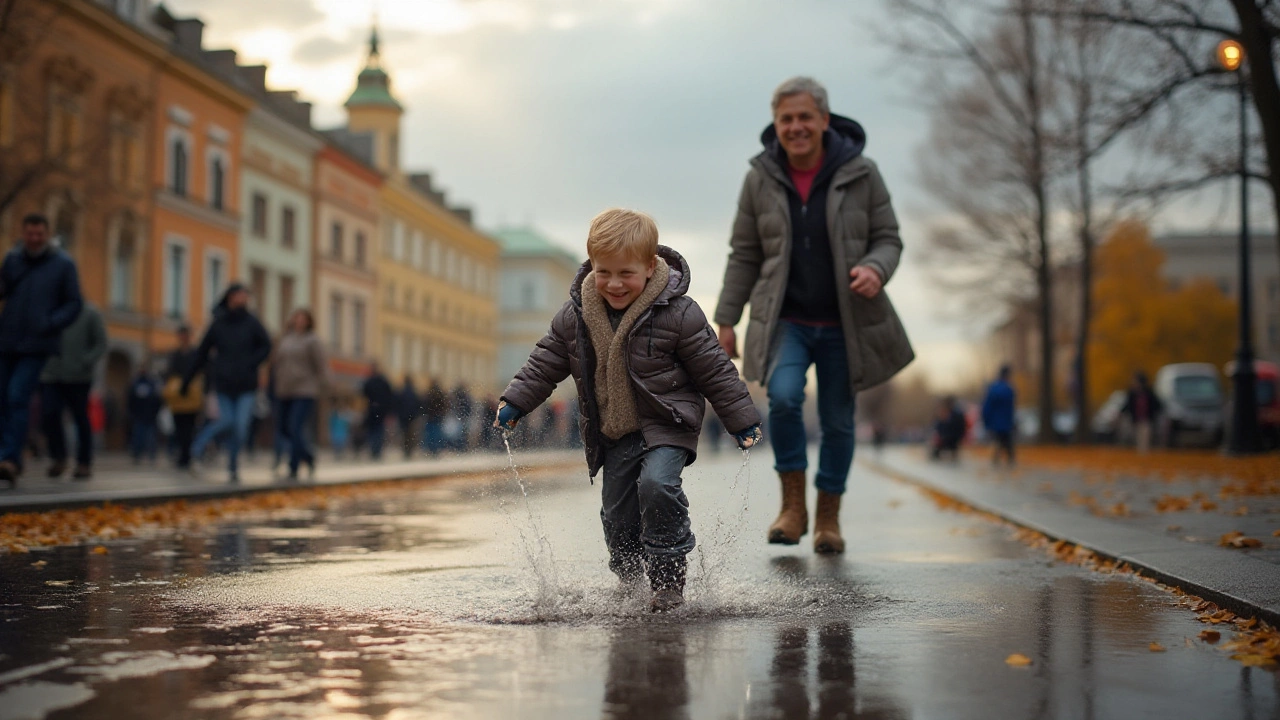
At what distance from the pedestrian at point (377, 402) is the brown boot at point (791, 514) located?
61.7ft

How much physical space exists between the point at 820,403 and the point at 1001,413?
1762 cm

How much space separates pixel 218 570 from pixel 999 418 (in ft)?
63.5

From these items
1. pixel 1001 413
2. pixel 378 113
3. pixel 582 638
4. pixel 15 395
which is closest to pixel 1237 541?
pixel 582 638

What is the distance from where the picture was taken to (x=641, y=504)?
5.13 metres

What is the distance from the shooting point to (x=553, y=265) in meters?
97.9

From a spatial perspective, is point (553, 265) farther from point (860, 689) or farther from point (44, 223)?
point (860, 689)

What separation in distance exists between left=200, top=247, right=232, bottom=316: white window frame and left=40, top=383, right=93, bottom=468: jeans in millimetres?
30229

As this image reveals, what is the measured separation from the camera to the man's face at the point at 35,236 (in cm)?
1153

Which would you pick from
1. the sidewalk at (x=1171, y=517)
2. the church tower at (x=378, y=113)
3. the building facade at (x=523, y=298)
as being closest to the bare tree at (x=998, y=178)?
the sidewalk at (x=1171, y=517)

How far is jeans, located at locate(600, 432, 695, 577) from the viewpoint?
5094mm

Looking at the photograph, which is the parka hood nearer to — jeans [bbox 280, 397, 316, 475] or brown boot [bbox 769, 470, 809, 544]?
brown boot [bbox 769, 470, 809, 544]

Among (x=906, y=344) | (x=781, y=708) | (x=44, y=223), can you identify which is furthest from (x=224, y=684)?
(x=44, y=223)

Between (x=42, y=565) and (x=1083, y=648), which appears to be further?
(x=42, y=565)

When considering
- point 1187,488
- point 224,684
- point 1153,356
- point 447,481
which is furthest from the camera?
point 1153,356
